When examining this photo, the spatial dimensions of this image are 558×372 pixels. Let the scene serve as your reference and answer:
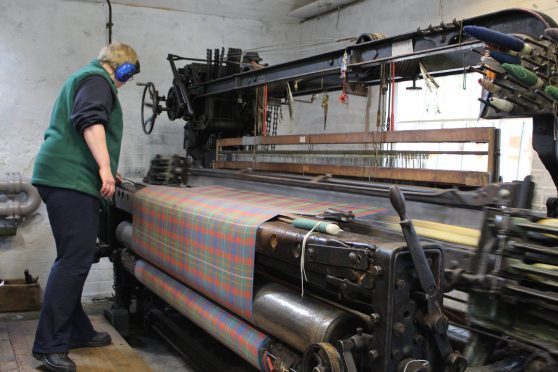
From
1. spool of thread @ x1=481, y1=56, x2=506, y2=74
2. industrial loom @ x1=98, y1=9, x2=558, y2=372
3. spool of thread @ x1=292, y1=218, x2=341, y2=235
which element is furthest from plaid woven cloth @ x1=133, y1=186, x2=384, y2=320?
spool of thread @ x1=481, y1=56, x2=506, y2=74

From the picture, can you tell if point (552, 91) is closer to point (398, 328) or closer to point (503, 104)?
point (503, 104)

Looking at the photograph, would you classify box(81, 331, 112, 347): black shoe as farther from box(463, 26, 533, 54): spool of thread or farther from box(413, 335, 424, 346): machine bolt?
box(463, 26, 533, 54): spool of thread

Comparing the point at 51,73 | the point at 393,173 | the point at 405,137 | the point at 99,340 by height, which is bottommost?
the point at 99,340

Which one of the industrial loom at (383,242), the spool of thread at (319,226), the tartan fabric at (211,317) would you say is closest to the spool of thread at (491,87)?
the industrial loom at (383,242)

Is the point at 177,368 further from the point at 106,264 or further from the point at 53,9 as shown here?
the point at 53,9

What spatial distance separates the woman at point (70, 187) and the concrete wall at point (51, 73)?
239 centimetres

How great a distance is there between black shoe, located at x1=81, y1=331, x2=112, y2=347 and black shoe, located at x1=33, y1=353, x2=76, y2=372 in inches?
13.7

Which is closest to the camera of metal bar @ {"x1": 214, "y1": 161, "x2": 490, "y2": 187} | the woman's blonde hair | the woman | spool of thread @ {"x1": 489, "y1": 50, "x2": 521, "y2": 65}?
spool of thread @ {"x1": 489, "y1": 50, "x2": 521, "y2": 65}

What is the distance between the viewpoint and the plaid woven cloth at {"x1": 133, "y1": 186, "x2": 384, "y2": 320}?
182 centimetres

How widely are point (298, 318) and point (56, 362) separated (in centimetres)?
130

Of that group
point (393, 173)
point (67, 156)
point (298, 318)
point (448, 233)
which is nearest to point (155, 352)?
point (67, 156)

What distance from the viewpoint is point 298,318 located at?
1559mm

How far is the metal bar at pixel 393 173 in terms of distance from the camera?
2066 mm

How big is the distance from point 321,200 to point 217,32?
3.37 metres
